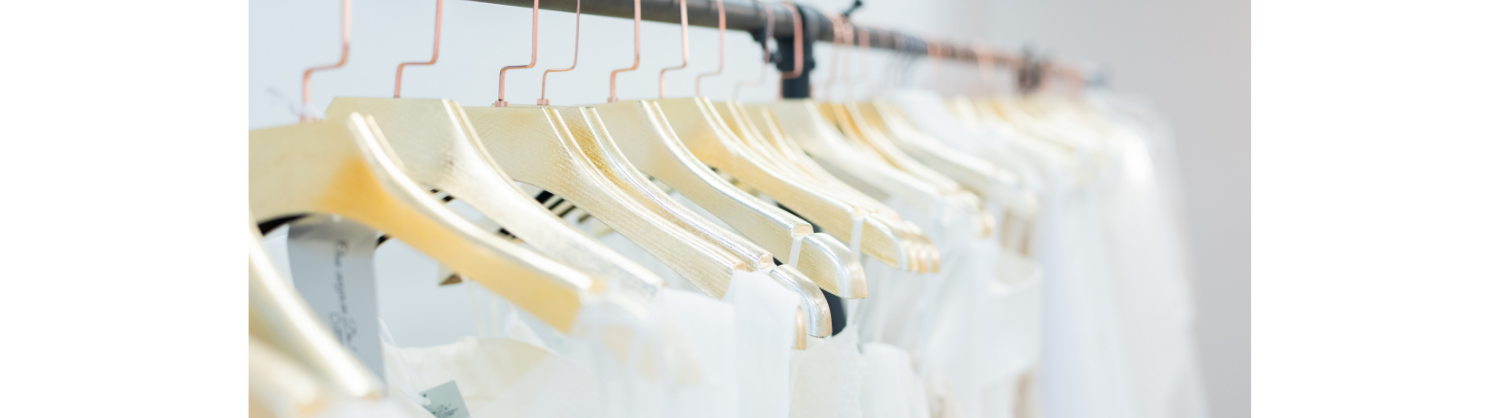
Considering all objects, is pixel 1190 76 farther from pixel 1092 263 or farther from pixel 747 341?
pixel 747 341

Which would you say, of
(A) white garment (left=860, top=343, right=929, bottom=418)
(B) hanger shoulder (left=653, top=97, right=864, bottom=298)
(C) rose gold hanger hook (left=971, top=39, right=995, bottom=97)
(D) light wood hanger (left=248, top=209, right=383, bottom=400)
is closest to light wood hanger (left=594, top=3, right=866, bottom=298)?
(B) hanger shoulder (left=653, top=97, right=864, bottom=298)

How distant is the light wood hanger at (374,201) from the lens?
0.27 m

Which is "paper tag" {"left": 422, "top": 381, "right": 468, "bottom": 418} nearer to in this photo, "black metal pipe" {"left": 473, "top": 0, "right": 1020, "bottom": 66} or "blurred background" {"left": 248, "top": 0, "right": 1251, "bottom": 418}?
"black metal pipe" {"left": 473, "top": 0, "right": 1020, "bottom": 66}

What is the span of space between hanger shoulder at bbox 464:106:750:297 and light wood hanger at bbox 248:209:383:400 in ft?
0.41

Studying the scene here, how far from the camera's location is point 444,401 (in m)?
0.47

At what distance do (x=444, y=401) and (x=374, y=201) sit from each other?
21 cm

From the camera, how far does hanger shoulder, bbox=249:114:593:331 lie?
27 centimetres

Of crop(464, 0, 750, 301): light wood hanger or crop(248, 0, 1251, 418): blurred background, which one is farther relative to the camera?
crop(248, 0, 1251, 418): blurred background

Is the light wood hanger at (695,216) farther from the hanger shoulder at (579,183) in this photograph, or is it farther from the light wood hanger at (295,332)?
the light wood hanger at (295,332)
